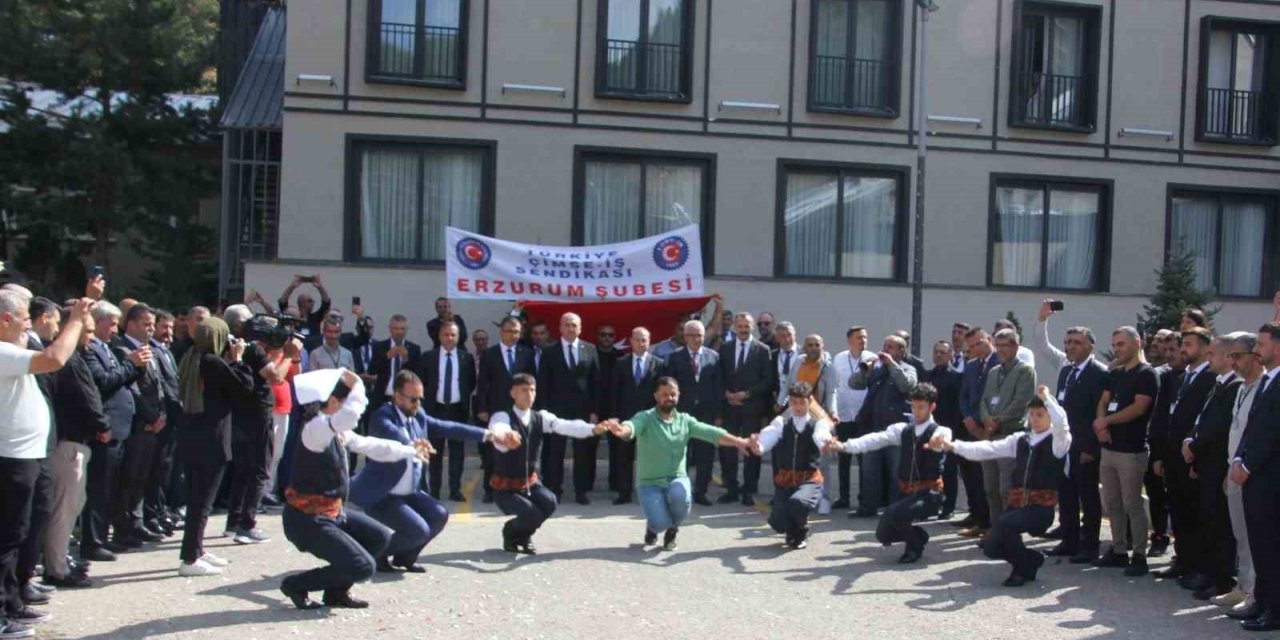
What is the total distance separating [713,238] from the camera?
1952cm

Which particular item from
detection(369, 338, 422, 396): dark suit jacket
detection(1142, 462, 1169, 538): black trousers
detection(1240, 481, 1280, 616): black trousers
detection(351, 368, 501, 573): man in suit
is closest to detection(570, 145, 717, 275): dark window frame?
detection(369, 338, 422, 396): dark suit jacket

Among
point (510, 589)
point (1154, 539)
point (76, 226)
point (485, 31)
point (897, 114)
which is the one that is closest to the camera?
point (510, 589)

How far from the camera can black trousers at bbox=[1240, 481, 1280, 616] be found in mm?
8602

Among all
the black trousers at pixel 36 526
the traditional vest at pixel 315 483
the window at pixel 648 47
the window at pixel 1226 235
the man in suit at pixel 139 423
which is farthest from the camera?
the window at pixel 1226 235

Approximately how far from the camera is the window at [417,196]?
18766 millimetres

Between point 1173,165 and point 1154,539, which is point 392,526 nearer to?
point 1154,539

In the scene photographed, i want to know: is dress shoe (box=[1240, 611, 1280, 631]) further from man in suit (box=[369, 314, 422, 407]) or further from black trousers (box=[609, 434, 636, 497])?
man in suit (box=[369, 314, 422, 407])

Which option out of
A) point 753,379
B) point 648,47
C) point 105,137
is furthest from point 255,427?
point 105,137

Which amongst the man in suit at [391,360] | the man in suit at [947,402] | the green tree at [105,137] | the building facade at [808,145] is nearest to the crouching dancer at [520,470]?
the man in suit at [391,360]

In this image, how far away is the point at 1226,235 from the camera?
2181 centimetres

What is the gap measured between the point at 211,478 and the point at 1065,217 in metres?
16.0

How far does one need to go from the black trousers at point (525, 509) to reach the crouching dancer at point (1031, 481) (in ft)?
11.0

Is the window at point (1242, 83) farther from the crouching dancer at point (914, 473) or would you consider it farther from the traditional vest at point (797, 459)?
the traditional vest at point (797, 459)

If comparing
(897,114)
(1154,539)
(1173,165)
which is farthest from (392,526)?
(1173,165)
